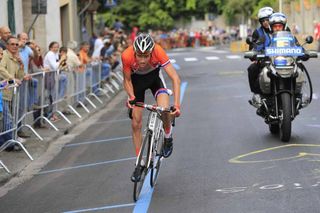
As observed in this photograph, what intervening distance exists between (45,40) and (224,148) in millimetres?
14880

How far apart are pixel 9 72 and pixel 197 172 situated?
4.43 meters

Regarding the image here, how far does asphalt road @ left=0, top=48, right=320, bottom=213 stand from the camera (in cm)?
826

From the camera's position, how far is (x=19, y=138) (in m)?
13.5

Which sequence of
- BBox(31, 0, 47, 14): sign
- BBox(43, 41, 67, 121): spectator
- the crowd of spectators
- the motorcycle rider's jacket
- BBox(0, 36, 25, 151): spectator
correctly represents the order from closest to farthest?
BBox(0, 36, 25, 151): spectator, the crowd of spectators, the motorcycle rider's jacket, BBox(43, 41, 67, 121): spectator, BBox(31, 0, 47, 14): sign

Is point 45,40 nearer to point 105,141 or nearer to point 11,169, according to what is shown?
point 105,141

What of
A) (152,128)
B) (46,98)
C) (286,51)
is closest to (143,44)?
(152,128)

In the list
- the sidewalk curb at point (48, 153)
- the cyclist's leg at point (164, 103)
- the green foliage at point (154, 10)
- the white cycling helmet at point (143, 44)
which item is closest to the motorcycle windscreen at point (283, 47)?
the cyclist's leg at point (164, 103)

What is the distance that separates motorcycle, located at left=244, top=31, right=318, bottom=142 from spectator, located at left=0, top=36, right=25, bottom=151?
12.5ft

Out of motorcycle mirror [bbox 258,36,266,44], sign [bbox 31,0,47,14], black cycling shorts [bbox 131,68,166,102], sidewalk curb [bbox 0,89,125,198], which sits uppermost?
sign [bbox 31,0,47,14]

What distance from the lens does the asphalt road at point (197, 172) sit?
8260mm

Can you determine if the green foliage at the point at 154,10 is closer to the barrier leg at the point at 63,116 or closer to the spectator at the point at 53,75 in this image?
the spectator at the point at 53,75

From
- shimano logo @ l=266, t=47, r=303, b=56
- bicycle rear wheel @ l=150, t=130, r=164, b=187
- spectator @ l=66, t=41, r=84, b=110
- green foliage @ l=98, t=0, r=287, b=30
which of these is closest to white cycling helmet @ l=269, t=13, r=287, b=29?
shimano logo @ l=266, t=47, r=303, b=56

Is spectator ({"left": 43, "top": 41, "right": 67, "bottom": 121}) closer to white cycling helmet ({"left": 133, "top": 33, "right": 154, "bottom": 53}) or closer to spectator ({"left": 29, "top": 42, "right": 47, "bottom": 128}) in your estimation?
spectator ({"left": 29, "top": 42, "right": 47, "bottom": 128})

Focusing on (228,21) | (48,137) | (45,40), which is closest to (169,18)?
(228,21)
